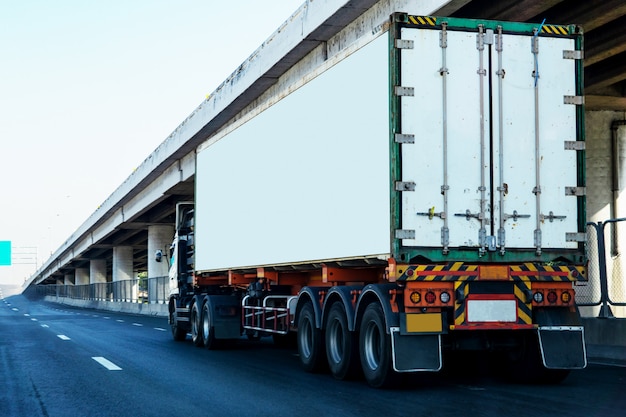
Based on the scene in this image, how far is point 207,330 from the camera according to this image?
17406mm

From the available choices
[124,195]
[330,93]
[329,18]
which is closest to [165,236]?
[124,195]

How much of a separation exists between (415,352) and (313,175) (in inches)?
135

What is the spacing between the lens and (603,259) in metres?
14.7

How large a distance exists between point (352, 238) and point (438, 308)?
152 cm

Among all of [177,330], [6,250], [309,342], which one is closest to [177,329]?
[177,330]

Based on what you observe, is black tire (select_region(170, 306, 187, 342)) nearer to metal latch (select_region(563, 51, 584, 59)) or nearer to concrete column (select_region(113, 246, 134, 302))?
metal latch (select_region(563, 51, 584, 59))

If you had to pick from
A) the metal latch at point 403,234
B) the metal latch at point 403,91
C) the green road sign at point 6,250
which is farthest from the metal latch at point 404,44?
the green road sign at point 6,250

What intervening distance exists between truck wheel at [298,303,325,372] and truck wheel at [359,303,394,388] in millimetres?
1380

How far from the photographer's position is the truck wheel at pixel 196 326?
17917mm

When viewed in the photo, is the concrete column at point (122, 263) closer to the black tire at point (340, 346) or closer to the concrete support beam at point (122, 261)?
the concrete support beam at point (122, 261)

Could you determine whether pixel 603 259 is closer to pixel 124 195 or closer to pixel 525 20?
pixel 525 20

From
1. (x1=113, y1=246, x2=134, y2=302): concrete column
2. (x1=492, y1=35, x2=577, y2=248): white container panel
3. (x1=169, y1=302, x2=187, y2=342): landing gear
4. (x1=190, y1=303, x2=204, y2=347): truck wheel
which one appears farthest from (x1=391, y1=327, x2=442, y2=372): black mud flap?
(x1=113, y1=246, x2=134, y2=302): concrete column

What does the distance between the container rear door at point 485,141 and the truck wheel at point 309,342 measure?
2616 mm

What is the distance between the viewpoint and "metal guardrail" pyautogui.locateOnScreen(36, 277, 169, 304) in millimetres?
45562
